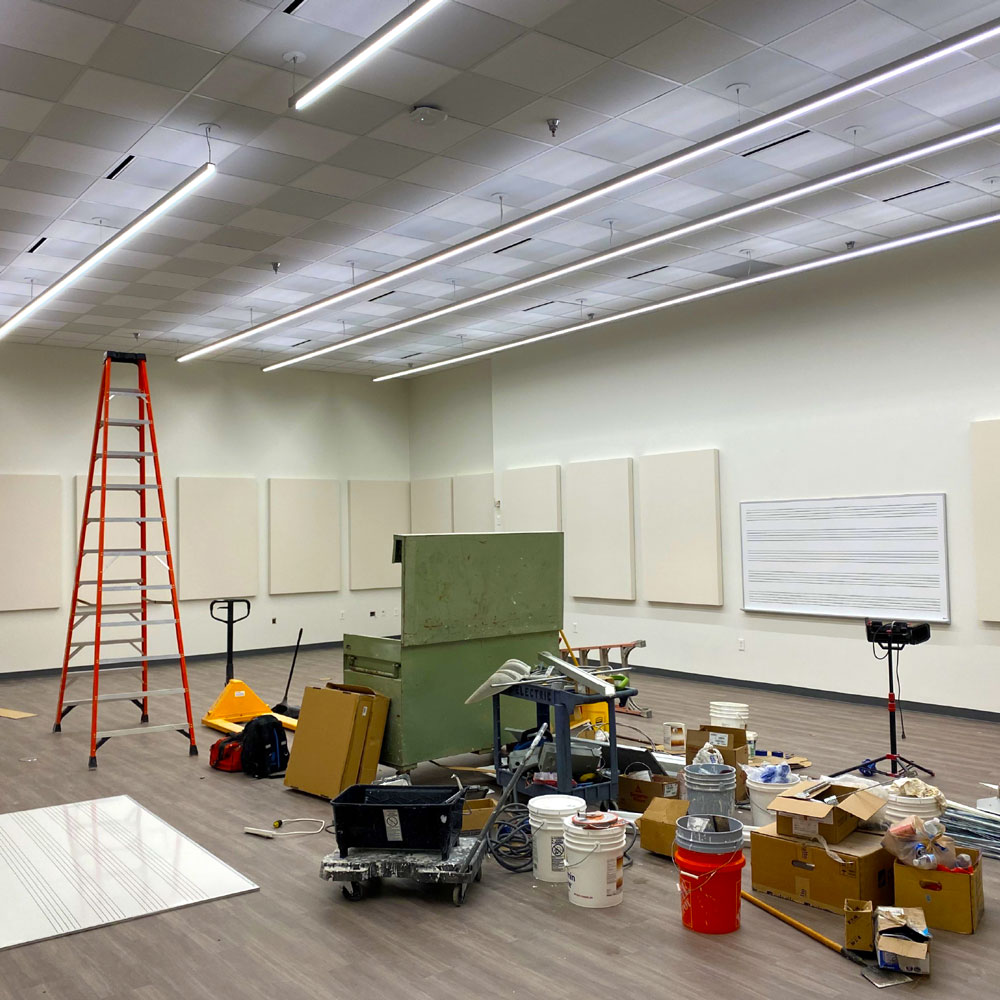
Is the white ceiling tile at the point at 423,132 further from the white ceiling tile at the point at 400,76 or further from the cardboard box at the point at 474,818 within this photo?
the cardboard box at the point at 474,818

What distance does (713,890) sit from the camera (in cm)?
356

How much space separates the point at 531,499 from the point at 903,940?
28.3 ft

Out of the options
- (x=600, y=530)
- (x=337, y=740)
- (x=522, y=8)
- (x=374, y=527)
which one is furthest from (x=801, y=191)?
(x=374, y=527)

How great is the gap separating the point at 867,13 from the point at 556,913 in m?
4.21

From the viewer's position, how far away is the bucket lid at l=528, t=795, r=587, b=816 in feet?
13.6

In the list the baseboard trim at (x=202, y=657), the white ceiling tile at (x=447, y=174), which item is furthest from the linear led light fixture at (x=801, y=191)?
the baseboard trim at (x=202, y=657)

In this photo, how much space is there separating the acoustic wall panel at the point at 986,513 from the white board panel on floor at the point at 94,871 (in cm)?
590

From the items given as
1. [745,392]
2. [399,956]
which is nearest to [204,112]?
[399,956]

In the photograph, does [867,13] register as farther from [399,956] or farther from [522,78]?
[399,956]

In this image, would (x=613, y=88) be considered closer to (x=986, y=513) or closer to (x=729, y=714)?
(x=729, y=714)

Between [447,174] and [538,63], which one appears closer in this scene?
[538,63]

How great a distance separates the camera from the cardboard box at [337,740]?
5402mm

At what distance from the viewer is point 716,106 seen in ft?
17.7

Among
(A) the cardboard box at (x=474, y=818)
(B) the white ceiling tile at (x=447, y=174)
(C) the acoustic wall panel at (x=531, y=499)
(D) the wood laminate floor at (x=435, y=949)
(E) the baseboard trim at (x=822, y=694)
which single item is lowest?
(D) the wood laminate floor at (x=435, y=949)
